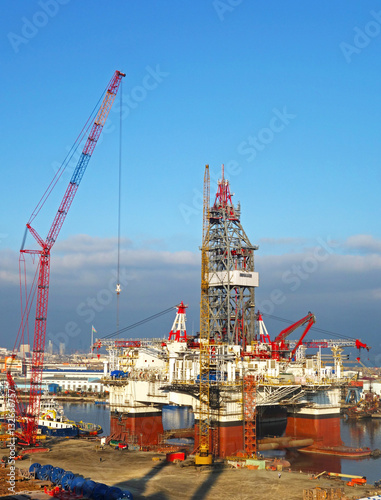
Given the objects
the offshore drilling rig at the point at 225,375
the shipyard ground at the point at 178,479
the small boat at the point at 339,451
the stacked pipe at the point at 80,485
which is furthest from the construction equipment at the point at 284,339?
the stacked pipe at the point at 80,485

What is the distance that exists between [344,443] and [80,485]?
53317mm

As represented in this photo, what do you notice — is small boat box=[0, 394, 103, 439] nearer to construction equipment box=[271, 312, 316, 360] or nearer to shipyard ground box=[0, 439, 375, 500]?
shipyard ground box=[0, 439, 375, 500]

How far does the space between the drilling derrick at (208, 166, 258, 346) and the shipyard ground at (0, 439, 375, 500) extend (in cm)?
2699

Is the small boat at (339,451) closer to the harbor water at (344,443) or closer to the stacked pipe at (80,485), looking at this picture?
the harbor water at (344,443)

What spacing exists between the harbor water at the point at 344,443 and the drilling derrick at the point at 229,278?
19451 millimetres

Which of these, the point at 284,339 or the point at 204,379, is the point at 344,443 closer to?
the point at 284,339

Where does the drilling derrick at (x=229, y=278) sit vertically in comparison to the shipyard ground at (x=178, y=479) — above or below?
above

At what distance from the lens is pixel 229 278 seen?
87000mm

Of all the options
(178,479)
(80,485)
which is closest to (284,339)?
(178,479)

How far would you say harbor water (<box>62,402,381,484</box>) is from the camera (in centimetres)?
6850

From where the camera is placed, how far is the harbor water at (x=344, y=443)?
225 feet

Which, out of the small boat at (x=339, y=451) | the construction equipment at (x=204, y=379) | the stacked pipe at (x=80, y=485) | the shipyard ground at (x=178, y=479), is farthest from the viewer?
the small boat at (x=339, y=451)

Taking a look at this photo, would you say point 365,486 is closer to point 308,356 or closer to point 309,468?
point 309,468

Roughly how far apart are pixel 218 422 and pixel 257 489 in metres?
18.3
